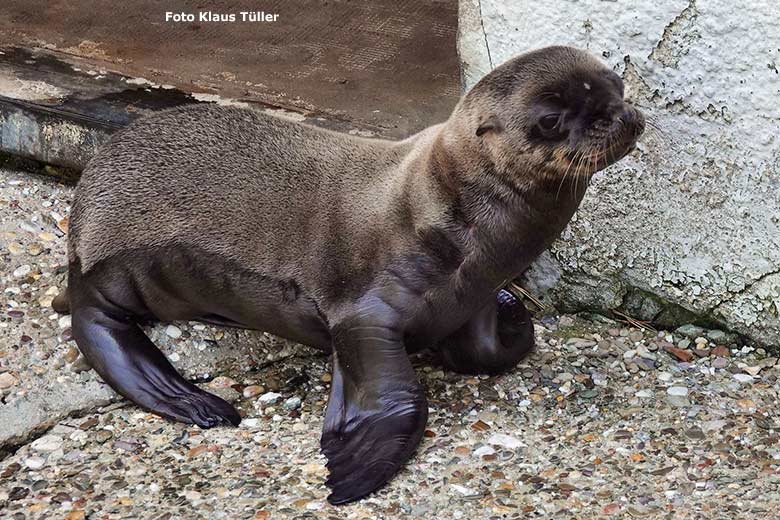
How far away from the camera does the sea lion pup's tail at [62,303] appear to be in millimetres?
4918

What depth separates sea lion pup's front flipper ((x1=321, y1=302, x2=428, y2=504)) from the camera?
13.0 ft

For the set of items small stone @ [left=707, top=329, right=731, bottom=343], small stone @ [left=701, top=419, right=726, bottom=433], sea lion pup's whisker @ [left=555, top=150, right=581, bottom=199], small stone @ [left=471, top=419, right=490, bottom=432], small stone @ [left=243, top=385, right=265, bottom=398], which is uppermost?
sea lion pup's whisker @ [left=555, top=150, right=581, bottom=199]

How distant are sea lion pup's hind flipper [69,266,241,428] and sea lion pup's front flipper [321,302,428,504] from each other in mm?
422

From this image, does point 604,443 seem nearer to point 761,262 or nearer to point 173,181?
point 761,262

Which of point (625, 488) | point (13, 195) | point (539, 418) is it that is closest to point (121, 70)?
point (13, 195)

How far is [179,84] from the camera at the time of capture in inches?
238

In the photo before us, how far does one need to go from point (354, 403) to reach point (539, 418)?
656 millimetres

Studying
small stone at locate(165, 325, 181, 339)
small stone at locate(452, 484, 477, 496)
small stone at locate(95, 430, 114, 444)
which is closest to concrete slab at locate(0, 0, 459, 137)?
small stone at locate(165, 325, 181, 339)

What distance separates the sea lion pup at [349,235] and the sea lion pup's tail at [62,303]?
24 mm

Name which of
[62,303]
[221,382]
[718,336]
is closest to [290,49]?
[62,303]

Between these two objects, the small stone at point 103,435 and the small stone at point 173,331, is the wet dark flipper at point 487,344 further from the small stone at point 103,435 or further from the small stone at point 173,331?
the small stone at point 103,435

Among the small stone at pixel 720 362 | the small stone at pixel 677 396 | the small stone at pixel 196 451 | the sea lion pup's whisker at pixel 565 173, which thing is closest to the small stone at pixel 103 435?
the small stone at pixel 196 451

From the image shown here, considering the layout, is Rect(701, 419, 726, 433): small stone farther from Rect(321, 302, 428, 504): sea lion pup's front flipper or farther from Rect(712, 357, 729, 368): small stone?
Rect(321, 302, 428, 504): sea lion pup's front flipper

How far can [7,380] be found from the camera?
4.54 meters
